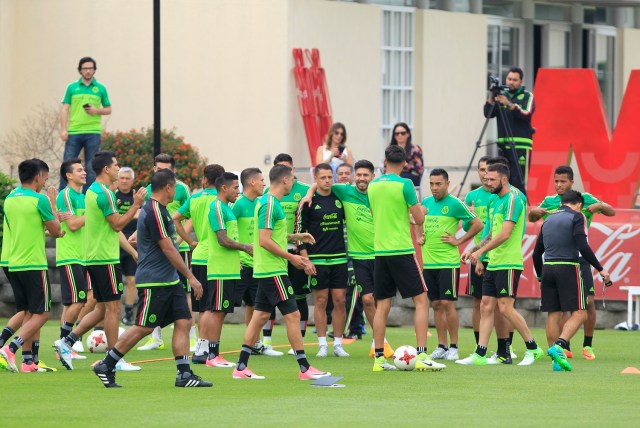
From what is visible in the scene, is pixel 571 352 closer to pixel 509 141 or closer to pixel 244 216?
pixel 244 216

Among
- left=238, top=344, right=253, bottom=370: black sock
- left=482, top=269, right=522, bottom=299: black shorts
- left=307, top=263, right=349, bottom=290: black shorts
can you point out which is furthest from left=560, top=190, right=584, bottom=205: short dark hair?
left=238, top=344, right=253, bottom=370: black sock

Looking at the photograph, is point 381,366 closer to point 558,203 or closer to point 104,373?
point 104,373

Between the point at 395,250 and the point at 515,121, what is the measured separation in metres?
8.52

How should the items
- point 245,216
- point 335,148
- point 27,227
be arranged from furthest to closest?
point 335,148
point 245,216
point 27,227

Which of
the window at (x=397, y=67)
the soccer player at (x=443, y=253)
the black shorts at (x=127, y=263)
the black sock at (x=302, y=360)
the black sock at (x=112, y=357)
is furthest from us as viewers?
the window at (x=397, y=67)

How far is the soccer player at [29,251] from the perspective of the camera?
1566 cm

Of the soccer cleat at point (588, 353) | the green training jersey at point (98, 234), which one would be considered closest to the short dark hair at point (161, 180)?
the green training jersey at point (98, 234)

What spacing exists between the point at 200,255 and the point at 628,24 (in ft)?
72.5

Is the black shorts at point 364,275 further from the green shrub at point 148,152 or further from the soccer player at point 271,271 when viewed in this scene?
the green shrub at point 148,152

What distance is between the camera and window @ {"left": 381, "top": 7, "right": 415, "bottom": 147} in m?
30.8

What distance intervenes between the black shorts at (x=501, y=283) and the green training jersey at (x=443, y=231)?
895 mm

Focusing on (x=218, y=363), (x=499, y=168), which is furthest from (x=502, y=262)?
(x=218, y=363)

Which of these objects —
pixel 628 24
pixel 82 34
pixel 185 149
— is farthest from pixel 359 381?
pixel 628 24

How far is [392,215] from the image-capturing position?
15914 mm
